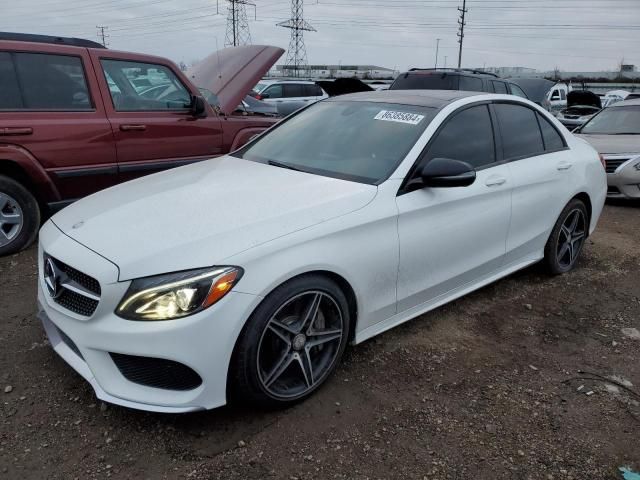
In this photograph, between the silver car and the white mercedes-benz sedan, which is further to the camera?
the silver car

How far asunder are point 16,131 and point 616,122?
8613 millimetres

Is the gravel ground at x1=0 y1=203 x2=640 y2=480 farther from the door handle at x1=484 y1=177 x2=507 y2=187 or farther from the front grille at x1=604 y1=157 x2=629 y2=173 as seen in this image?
the front grille at x1=604 y1=157 x2=629 y2=173

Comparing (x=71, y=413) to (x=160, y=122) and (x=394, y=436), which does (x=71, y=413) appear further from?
(x=160, y=122)

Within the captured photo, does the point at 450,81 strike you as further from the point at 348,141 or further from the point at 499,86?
the point at 348,141

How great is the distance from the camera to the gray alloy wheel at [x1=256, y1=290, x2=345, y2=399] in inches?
99.6

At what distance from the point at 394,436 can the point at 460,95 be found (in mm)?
2385

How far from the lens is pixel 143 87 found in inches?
210

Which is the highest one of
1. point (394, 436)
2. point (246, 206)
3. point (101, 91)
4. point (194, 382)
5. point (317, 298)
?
point (101, 91)

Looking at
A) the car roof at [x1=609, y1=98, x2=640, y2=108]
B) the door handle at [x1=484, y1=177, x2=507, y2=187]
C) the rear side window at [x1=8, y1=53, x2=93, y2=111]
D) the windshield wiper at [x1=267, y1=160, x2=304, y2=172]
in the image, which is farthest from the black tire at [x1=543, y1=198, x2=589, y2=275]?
the car roof at [x1=609, y1=98, x2=640, y2=108]

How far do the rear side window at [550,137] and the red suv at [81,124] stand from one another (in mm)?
3245

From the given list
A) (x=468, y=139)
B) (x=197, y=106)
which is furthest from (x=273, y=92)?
(x=468, y=139)

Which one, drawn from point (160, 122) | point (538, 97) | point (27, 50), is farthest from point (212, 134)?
point (538, 97)

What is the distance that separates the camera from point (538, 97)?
12.3 meters

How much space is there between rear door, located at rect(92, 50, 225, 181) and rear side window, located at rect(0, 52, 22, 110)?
0.72m
